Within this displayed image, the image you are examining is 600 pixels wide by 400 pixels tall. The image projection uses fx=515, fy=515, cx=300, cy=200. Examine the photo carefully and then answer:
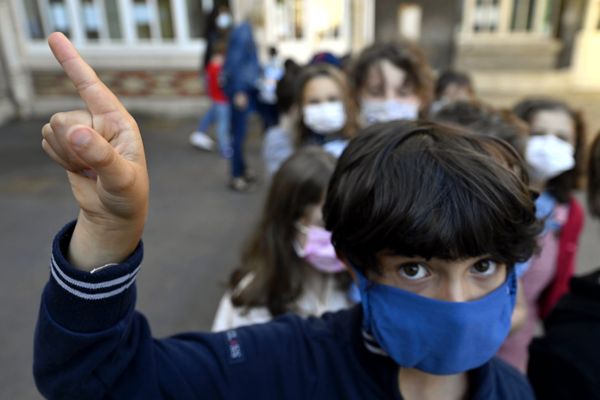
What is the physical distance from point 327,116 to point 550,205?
122 centimetres

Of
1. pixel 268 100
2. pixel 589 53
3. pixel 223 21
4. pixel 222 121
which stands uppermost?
pixel 223 21

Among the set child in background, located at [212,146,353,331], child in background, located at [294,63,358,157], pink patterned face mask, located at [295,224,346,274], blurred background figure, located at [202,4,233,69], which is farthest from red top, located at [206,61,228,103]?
pink patterned face mask, located at [295,224,346,274]

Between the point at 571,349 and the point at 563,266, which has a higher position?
the point at 571,349

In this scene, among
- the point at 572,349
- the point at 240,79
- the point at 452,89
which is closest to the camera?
the point at 572,349

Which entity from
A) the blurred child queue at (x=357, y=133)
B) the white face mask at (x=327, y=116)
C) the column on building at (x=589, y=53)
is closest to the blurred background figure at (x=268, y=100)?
the blurred child queue at (x=357, y=133)

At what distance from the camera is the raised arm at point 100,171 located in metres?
0.66

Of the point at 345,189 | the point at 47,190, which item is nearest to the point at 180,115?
the point at 47,190

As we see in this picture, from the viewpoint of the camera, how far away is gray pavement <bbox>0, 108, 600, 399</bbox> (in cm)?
300

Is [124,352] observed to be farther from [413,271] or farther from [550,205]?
[550,205]

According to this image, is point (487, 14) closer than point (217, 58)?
No

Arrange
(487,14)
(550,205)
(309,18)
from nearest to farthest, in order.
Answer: (550,205) → (309,18) → (487,14)

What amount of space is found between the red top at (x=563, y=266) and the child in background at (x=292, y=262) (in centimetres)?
93

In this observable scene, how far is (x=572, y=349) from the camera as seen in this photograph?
1140 millimetres

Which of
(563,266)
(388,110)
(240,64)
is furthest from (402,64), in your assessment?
(240,64)
